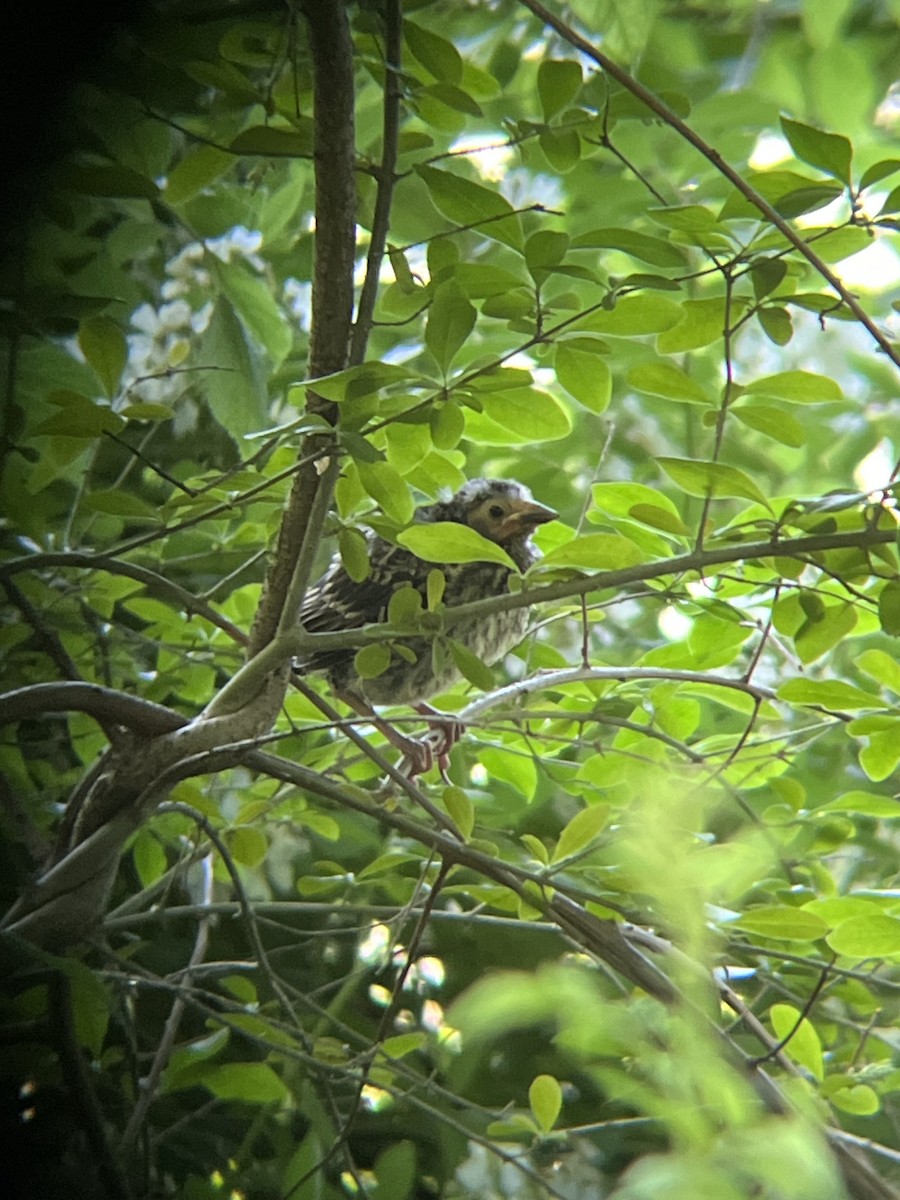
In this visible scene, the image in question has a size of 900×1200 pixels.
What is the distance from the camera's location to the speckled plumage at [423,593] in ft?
Answer: 2.88

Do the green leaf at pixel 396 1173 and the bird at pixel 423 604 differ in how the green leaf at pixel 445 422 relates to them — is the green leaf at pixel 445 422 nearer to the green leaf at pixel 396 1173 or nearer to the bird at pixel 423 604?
the bird at pixel 423 604

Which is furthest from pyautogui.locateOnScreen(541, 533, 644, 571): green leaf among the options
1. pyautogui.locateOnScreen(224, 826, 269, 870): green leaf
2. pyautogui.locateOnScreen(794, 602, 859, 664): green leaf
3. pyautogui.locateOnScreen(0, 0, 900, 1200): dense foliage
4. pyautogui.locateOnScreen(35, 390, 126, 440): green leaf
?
pyautogui.locateOnScreen(224, 826, 269, 870): green leaf

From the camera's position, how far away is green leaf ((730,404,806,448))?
0.58m

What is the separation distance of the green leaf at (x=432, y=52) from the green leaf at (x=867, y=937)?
1.54ft

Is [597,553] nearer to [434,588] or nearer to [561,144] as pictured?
[434,588]

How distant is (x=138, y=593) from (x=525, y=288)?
41cm

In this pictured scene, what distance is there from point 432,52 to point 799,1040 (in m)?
0.57

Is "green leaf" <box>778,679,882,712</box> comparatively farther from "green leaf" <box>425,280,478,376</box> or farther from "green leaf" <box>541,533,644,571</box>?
"green leaf" <box>425,280,478,376</box>

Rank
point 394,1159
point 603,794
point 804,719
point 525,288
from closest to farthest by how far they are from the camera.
A: 1. point 525,288
2. point 394,1159
3. point 603,794
4. point 804,719

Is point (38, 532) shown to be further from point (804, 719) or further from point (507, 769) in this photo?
point (804, 719)

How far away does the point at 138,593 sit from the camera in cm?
83

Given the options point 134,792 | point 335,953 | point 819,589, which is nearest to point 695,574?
point 819,589

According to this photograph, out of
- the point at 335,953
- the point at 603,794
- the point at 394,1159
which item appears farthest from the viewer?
the point at 335,953

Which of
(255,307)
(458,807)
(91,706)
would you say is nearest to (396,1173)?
(458,807)
